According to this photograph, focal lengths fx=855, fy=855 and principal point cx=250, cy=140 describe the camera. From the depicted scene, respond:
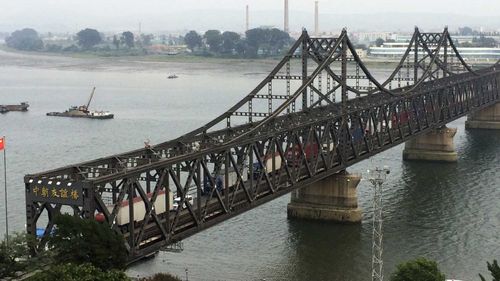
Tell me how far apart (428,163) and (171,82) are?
11888 cm

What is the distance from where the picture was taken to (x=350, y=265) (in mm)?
50250

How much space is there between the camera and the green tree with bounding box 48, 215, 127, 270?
3322 cm

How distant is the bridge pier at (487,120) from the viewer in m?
115

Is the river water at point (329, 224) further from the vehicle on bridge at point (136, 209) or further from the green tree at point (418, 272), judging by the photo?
the vehicle on bridge at point (136, 209)

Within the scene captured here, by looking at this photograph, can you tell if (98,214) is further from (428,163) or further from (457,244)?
(428,163)

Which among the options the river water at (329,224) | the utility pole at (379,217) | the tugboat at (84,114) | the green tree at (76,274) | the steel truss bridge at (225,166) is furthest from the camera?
the tugboat at (84,114)

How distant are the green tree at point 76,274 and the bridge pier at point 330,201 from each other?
97.4 feet

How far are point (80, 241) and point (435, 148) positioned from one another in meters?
59.0

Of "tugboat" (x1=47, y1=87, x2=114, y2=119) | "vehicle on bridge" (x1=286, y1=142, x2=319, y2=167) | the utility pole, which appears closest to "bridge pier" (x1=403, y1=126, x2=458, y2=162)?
"vehicle on bridge" (x1=286, y1=142, x2=319, y2=167)

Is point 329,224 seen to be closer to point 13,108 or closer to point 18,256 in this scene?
point 18,256

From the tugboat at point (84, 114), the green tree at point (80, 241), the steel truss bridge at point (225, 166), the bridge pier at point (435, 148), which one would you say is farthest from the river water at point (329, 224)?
the green tree at point (80, 241)

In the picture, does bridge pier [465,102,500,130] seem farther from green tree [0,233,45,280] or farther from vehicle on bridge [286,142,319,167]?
green tree [0,233,45,280]

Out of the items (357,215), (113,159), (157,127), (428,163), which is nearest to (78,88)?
(157,127)

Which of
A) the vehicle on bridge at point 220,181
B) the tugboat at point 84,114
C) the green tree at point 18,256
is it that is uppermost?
the vehicle on bridge at point 220,181
